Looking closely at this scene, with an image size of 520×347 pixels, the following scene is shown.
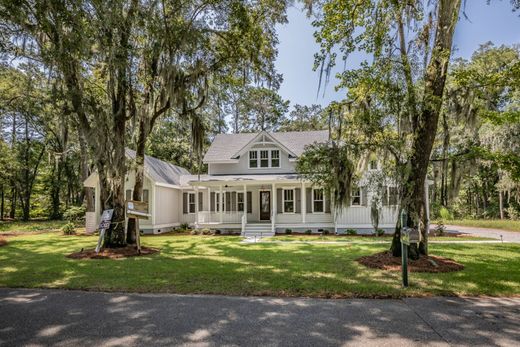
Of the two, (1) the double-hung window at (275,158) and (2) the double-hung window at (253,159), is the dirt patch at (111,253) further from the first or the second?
(1) the double-hung window at (275,158)

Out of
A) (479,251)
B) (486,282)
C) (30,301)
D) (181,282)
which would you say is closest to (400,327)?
(486,282)

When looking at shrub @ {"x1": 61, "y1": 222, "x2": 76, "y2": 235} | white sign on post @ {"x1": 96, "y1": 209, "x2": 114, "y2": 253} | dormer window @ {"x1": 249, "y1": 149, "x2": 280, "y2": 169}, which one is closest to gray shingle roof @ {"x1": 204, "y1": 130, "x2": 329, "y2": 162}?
dormer window @ {"x1": 249, "y1": 149, "x2": 280, "y2": 169}

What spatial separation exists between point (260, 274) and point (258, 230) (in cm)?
984

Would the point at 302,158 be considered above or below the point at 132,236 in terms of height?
above

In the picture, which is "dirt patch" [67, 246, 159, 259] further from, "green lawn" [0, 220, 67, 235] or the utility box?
"green lawn" [0, 220, 67, 235]

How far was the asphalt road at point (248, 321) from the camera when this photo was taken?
3930 mm

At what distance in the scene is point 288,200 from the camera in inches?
747

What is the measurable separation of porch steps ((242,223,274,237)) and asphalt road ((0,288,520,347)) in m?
11.3

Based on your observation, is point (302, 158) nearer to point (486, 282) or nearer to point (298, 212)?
point (486, 282)

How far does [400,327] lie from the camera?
429cm

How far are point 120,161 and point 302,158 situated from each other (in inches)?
235

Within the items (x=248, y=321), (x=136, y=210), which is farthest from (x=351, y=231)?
(x=248, y=321)

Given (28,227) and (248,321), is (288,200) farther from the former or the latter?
(28,227)

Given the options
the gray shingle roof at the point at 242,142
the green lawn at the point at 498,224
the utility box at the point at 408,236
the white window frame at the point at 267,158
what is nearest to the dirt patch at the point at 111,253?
the utility box at the point at 408,236
